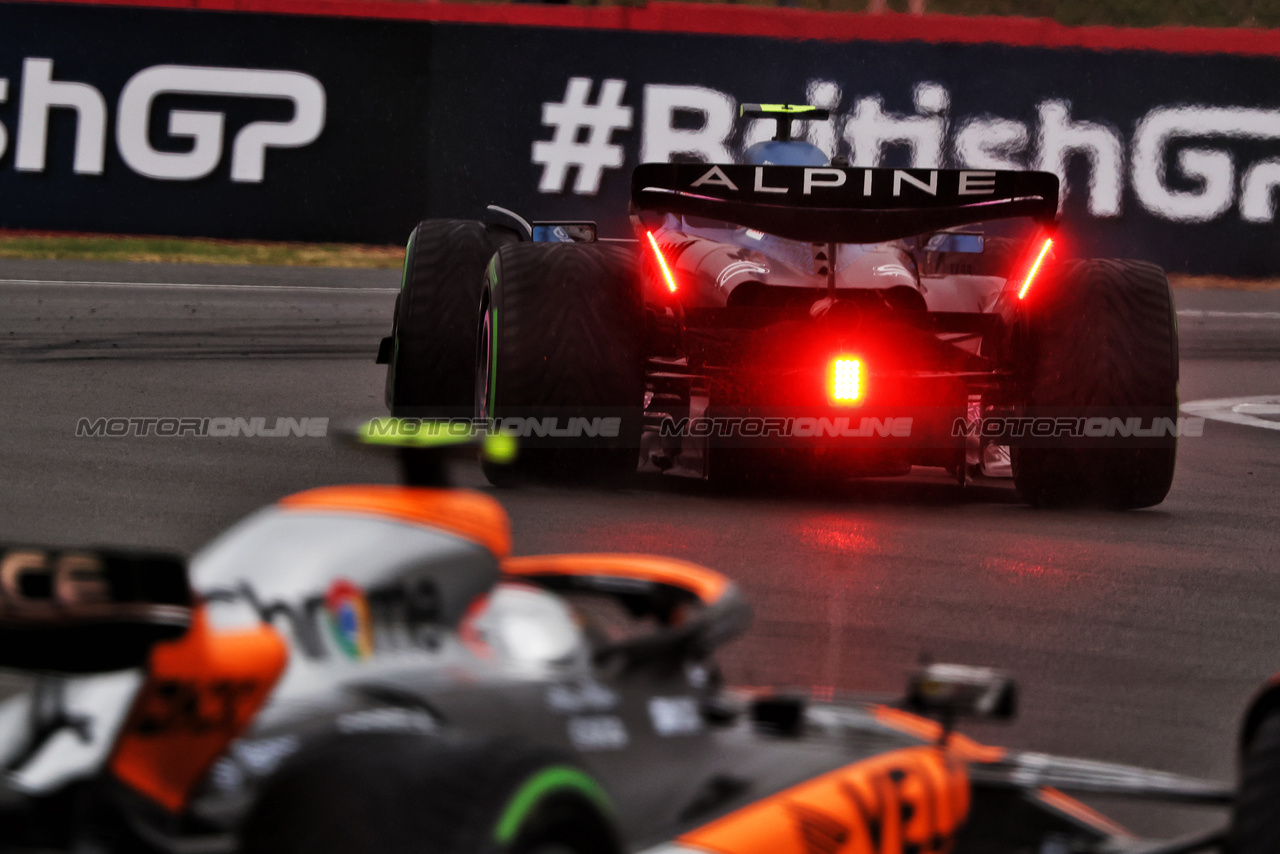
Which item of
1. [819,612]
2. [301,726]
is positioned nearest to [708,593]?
[301,726]

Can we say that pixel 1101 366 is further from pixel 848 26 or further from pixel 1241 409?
pixel 848 26

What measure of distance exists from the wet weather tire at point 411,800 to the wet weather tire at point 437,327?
19.7ft

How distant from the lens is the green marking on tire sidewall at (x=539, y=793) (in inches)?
75.3

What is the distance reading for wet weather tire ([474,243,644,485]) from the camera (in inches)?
271

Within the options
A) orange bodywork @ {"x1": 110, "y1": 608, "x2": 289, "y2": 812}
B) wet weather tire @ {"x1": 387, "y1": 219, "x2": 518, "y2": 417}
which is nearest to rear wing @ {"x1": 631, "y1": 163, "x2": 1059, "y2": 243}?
wet weather tire @ {"x1": 387, "y1": 219, "x2": 518, "y2": 417}

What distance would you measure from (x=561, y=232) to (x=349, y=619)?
626 cm

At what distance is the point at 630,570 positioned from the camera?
3.00m

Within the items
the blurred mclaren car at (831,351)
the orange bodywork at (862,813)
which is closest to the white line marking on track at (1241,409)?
the blurred mclaren car at (831,351)

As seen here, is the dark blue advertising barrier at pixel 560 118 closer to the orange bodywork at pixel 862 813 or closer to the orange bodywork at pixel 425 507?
the orange bodywork at pixel 862 813

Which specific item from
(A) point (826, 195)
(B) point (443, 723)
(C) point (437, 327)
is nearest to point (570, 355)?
(A) point (826, 195)

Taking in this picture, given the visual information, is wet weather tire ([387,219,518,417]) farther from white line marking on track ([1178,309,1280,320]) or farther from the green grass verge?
the green grass verge

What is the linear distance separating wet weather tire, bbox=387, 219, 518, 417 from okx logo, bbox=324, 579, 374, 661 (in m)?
5.60

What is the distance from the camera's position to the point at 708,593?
286 cm
